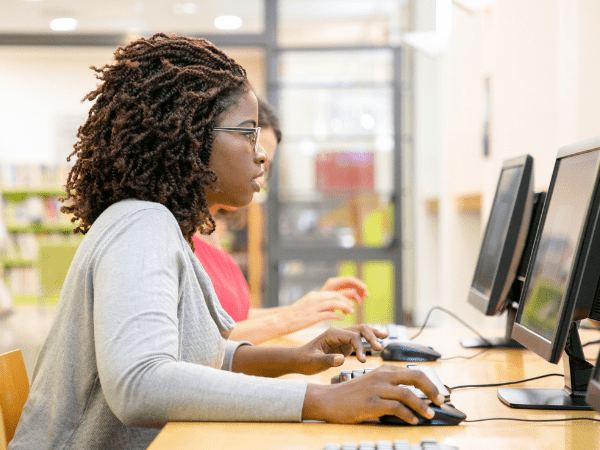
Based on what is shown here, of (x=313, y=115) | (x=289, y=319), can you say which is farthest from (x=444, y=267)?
(x=289, y=319)

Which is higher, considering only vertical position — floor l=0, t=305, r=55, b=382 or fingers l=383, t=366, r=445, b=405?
fingers l=383, t=366, r=445, b=405

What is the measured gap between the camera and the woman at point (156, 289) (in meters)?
0.77

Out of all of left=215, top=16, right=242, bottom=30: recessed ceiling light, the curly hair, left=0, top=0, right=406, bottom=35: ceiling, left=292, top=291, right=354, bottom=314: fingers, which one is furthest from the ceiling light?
the curly hair

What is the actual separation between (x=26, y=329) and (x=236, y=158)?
5308 mm

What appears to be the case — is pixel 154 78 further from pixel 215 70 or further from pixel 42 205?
pixel 42 205

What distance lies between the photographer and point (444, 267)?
12.8 feet

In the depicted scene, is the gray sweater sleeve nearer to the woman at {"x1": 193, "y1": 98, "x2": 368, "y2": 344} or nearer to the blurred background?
the woman at {"x1": 193, "y1": 98, "x2": 368, "y2": 344}

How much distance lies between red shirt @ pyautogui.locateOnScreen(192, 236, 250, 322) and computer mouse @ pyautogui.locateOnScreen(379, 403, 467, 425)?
83 cm

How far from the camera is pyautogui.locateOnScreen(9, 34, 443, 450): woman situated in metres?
0.77

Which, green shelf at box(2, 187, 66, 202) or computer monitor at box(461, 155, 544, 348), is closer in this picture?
computer monitor at box(461, 155, 544, 348)

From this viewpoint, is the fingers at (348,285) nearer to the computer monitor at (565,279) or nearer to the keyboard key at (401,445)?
the computer monitor at (565,279)

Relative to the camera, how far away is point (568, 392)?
105 cm

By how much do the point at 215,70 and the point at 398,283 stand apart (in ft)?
10.5

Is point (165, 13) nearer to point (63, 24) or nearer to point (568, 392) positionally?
point (63, 24)
